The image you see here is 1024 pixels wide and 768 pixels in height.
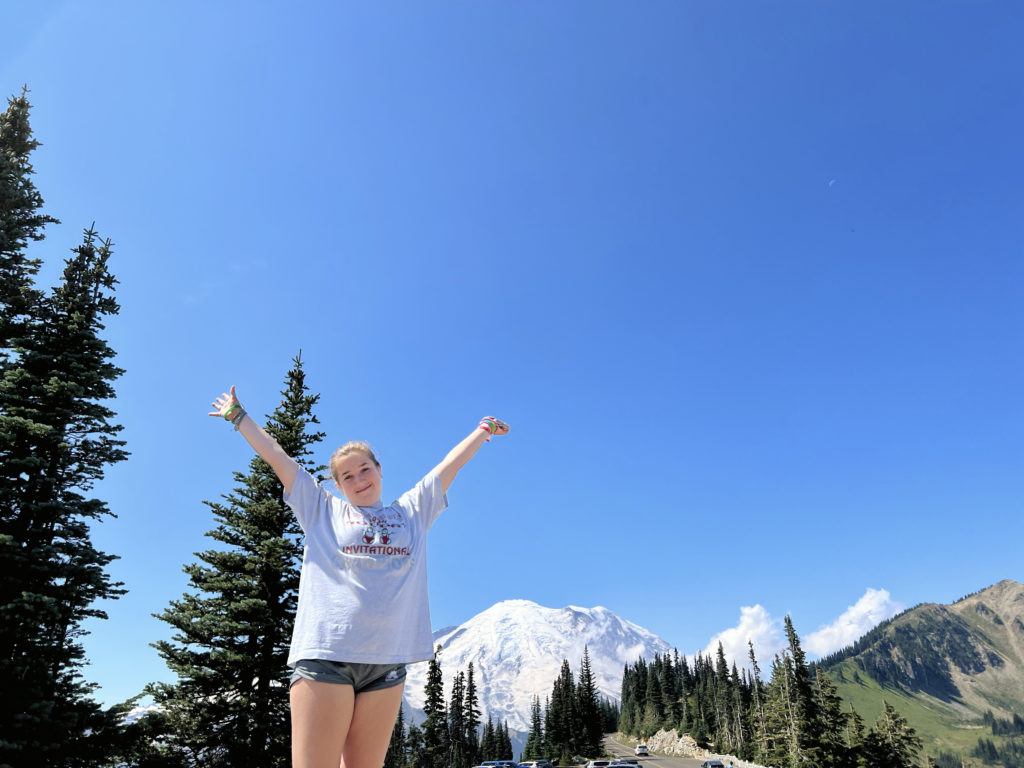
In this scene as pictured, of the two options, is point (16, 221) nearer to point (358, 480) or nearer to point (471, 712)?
point (358, 480)

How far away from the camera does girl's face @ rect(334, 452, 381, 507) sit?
3.23m

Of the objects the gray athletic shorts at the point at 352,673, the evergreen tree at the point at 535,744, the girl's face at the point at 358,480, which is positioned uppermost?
the girl's face at the point at 358,480

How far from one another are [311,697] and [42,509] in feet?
51.5

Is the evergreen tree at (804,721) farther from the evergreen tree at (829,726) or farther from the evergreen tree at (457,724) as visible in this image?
the evergreen tree at (457,724)

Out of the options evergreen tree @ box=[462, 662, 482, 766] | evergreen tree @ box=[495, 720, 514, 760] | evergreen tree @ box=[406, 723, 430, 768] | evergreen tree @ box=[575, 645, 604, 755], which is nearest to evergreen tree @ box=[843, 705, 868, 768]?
evergreen tree @ box=[575, 645, 604, 755]

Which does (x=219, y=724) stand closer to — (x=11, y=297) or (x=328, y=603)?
(x=11, y=297)

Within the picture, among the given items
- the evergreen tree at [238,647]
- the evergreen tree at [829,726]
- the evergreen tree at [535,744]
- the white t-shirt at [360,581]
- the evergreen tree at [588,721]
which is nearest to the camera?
the white t-shirt at [360,581]

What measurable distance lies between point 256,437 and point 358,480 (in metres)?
0.59

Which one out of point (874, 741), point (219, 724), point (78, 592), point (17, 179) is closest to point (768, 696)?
point (874, 741)

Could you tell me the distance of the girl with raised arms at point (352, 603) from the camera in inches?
105

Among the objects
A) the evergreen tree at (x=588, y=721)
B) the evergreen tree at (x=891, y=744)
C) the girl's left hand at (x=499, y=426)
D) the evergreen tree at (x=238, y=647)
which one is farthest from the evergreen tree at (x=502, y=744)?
the girl's left hand at (x=499, y=426)

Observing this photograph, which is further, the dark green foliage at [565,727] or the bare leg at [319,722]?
the dark green foliage at [565,727]

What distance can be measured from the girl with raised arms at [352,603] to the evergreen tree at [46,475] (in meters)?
13.4

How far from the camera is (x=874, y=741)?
221 feet
